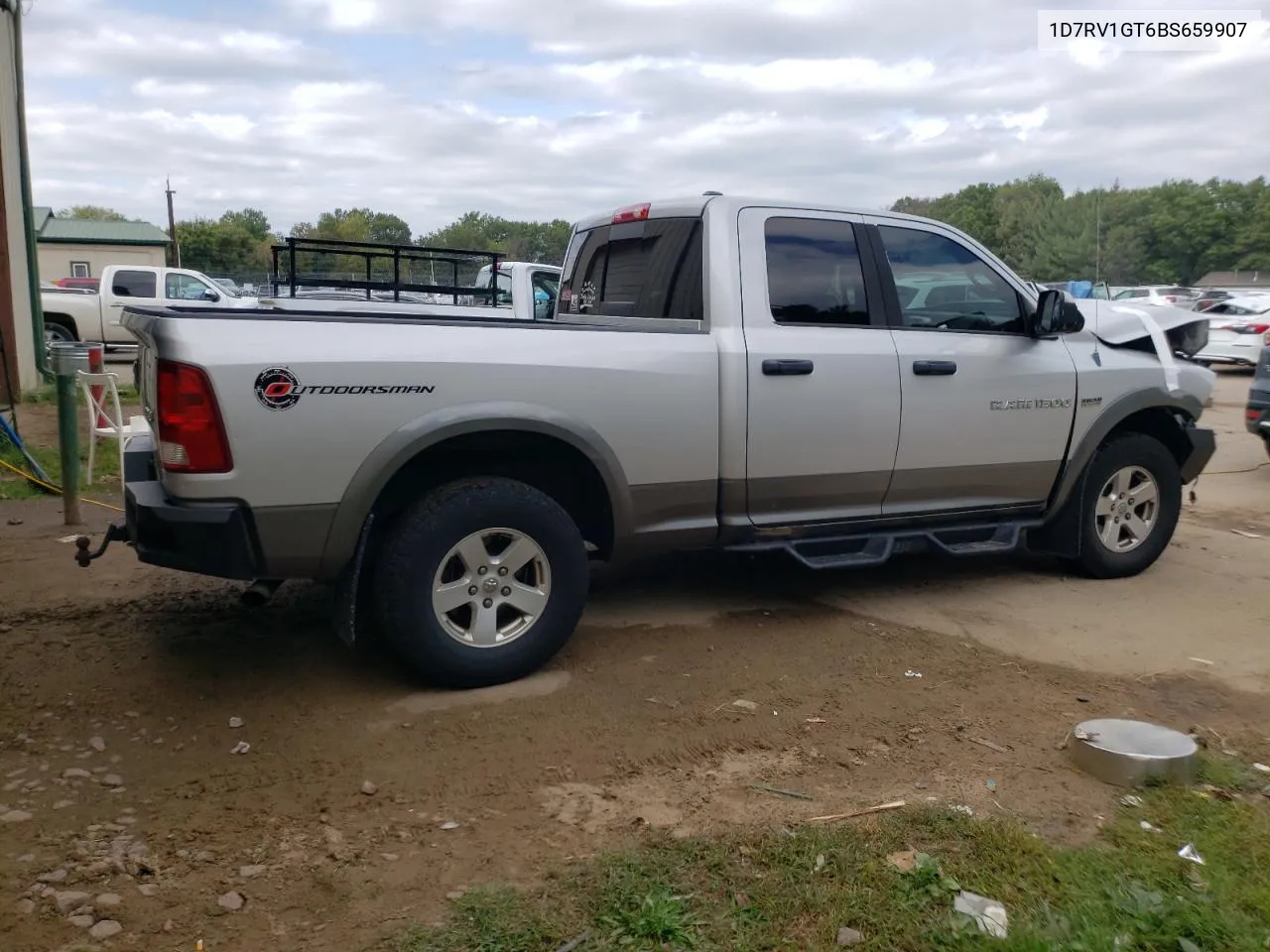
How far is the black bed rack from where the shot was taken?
445 inches

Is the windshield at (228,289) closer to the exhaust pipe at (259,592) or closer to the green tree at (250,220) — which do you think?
the exhaust pipe at (259,592)

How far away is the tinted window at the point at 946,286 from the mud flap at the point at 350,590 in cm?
280

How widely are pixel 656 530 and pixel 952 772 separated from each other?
1652 millimetres

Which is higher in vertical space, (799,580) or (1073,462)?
(1073,462)

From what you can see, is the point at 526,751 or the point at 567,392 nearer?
the point at 526,751

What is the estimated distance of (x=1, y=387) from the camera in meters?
12.5

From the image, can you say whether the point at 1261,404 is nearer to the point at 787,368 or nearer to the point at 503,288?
the point at 787,368

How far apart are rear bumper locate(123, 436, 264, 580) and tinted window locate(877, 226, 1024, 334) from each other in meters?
3.21

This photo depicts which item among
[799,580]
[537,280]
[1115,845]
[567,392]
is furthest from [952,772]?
[537,280]

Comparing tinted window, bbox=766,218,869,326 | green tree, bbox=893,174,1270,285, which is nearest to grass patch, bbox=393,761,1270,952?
tinted window, bbox=766,218,869,326

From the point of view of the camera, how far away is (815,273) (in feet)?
17.0

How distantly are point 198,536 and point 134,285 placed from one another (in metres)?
17.5

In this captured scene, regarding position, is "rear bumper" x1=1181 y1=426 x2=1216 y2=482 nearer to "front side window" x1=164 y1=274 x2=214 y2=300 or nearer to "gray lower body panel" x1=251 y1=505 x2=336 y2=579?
"gray lower body panel" x1=251 y1=505 x2=336 y2=579

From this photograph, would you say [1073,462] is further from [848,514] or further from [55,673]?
[55,673]
